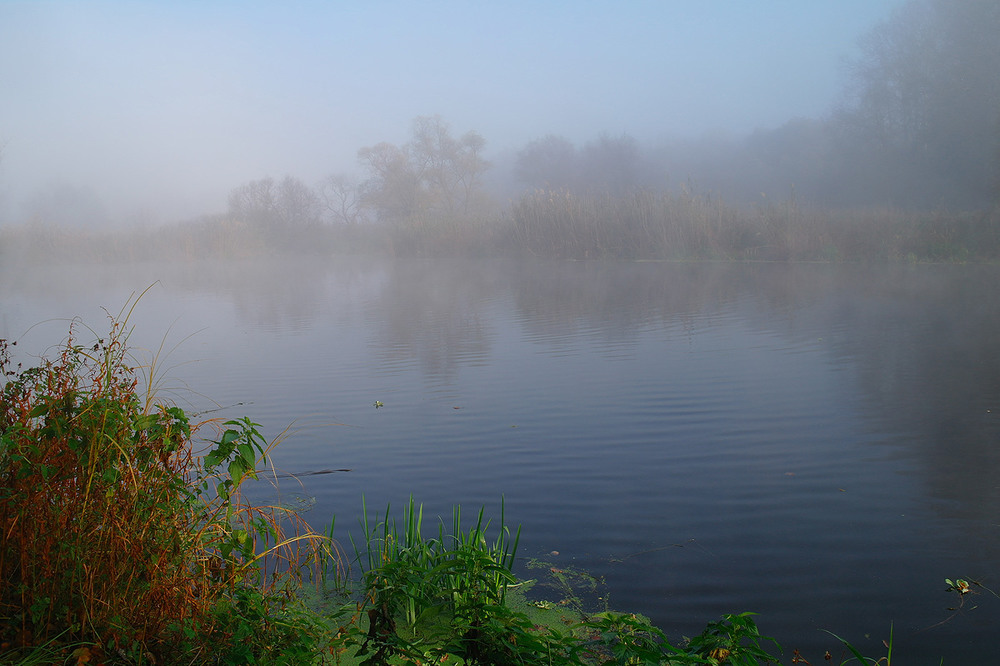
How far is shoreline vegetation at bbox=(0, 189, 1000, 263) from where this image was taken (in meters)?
17.1

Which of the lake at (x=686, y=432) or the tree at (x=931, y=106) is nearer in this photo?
the lake at (x=686, y=432)

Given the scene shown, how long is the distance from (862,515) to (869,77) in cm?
3316

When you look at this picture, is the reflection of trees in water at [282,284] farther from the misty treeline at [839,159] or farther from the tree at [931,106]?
the tree at [931,106]

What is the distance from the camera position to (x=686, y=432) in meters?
5.27

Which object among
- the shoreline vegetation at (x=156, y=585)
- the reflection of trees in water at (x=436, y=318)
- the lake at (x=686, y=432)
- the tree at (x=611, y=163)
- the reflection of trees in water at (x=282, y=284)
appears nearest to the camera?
the shoreline vegetation at (x=156, y=585)

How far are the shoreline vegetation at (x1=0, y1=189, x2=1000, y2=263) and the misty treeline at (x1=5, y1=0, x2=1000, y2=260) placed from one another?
48 millimetres

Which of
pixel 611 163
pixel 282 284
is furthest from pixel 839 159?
pixel 282 284

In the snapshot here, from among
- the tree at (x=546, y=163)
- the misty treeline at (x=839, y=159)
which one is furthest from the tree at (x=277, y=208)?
the tree at (x=546, y=163)

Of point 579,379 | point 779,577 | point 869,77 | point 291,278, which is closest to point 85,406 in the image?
point 779,577

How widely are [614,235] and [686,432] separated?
16595 millimetres

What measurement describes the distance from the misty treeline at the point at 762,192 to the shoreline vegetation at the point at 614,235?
5cm

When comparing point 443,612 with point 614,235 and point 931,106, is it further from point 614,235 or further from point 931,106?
point 931,106

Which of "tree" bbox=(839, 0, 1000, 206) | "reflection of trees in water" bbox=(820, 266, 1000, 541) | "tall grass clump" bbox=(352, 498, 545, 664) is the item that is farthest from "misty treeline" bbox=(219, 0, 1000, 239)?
"tall grass clump" bbox=(352, 498, 545, 664)

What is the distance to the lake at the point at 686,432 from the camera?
310 centimetres
